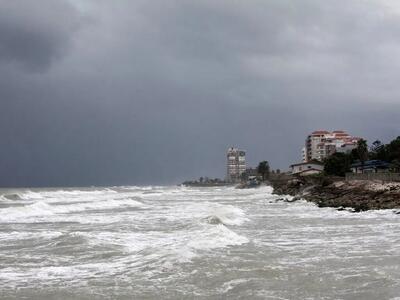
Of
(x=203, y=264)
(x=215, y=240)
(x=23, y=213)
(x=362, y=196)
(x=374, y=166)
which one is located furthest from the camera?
(x=374, y=166)

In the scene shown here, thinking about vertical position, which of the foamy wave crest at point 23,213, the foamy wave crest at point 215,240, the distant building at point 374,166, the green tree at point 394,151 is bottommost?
the foamy wave crest at point 23,213

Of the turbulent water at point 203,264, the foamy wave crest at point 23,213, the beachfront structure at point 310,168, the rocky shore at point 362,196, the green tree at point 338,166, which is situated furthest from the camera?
the beachfront structure at point 310,168

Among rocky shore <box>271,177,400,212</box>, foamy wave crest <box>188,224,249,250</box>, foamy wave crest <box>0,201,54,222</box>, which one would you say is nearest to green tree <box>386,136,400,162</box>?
rocky shore <box>271,177,400,212</box>

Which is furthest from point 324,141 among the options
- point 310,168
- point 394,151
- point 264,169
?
point 394,151

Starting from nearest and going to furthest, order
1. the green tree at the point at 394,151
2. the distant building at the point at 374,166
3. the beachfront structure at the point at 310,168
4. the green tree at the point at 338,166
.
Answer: the distant building at the point at 374,166
the green tree at the point at 394,151
the green tree at the point at 338,166
the beachfront structure at the point at 310,168

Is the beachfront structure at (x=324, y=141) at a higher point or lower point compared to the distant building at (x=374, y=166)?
higher

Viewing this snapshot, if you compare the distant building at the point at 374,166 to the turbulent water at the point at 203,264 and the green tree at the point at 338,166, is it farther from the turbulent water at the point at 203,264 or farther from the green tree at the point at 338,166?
the turbulent water at the point at 203,264

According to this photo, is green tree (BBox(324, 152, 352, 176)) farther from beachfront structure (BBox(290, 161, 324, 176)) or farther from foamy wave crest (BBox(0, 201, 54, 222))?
foamy wave crest (BBox(0, 201, 54, 222))

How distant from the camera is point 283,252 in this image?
15.1 m

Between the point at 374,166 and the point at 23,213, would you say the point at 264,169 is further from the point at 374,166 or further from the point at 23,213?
the point at 23,213

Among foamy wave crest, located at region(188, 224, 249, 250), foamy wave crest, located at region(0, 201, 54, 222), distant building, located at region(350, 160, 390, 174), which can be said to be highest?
distant building, located at region(350, 160, 390, 174)

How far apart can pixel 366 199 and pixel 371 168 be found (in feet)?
151

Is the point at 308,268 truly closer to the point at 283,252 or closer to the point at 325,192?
the point at 283,252

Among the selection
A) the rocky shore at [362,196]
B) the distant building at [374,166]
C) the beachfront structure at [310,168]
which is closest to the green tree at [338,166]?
the distant building at [374,166]
